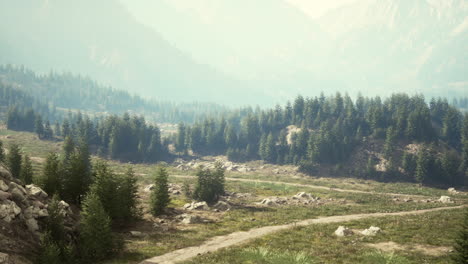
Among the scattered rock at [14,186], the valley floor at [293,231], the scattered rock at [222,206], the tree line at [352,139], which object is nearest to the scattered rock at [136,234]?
the valley floor at [293,231]

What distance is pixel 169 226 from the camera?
183ft

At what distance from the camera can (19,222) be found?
35531 millimetres

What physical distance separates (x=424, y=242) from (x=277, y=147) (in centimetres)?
13111

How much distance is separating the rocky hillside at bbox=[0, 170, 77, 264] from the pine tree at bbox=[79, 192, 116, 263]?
4.23 meters

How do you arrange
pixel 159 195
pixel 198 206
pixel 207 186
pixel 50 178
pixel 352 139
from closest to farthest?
pixel 50 178, pixel 159 195, pixel 198 206, pixel 207 186, pixel 352 139

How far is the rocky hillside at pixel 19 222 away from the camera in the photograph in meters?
32.2

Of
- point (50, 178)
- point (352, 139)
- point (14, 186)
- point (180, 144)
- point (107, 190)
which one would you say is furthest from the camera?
point (180, 144)

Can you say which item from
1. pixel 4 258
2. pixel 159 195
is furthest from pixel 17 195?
pixel 159 195

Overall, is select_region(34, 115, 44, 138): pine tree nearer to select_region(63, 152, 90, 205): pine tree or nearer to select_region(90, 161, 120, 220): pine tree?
select_region(63, 152, 90, 205): pine tree

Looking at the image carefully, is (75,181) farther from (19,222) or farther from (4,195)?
(19,222)

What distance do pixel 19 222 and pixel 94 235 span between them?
797 centimetres

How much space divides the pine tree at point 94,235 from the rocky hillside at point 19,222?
13.9 feet

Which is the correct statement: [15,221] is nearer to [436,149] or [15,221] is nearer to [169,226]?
[169,226]

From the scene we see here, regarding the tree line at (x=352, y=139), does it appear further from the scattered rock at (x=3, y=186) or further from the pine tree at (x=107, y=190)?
the scattered rock at (x=3, y=186)
